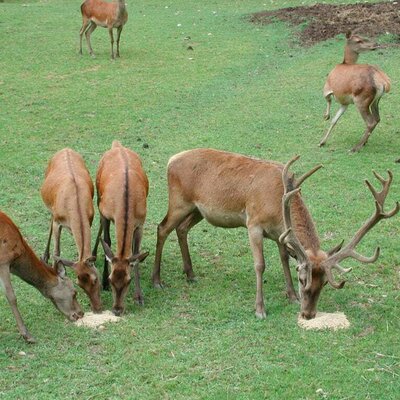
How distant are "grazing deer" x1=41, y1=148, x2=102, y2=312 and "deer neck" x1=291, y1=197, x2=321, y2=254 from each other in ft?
5.80

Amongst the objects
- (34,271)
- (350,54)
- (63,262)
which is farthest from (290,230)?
(350,54)

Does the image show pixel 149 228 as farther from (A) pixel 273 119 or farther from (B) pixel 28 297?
(A) pixel 273 119

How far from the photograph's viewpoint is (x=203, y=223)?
9.02 meters

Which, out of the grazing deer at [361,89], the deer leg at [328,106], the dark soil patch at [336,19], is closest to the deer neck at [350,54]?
the deer leg at [328,106]

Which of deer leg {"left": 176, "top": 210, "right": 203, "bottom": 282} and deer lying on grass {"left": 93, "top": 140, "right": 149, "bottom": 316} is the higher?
deer lying on grass {"left": 93, "top": 140, "right": 149, "bottom": 316}

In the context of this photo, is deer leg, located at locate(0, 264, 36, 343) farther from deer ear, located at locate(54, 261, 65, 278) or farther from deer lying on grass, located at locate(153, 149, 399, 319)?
deer lying on grass, located at locate(153, 149, 399, 319)

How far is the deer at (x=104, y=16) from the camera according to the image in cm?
1780

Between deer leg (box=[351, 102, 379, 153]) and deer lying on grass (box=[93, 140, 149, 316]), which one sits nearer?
deer lying on grass (box=[93, 140, 149, 316])

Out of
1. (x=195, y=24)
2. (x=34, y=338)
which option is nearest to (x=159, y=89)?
(x=195, y=24)

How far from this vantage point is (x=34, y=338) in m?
6.18

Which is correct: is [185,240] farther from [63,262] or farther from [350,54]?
[350,54]

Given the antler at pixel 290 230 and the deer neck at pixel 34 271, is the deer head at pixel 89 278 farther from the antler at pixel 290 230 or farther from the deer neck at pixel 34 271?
the antler at pixel 290 230

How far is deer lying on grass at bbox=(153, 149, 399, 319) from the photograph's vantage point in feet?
20.5

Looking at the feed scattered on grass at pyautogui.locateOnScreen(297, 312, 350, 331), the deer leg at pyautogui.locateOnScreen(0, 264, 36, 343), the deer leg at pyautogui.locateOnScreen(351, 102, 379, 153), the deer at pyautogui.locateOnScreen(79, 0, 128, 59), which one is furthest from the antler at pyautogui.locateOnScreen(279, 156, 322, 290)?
the deer at pyautogui.locateOnScreen(79, 0, 128, 59)
